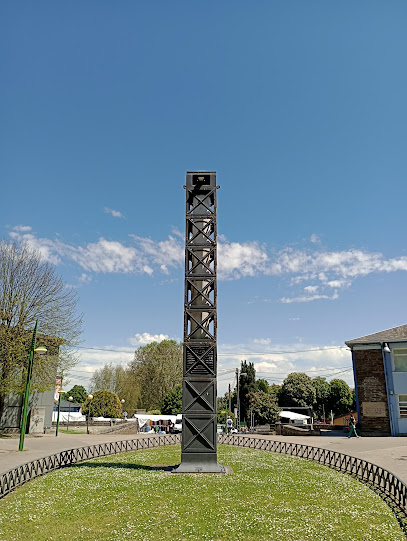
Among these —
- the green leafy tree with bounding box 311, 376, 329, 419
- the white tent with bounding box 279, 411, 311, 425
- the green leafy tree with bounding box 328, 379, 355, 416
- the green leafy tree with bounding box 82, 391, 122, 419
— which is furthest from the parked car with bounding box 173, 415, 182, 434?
the green leafy tree with bounding box 328, 379, 355, 416

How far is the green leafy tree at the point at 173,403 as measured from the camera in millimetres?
57500

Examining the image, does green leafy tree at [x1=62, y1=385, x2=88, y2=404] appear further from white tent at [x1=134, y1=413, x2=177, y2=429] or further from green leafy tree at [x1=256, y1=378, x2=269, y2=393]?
white tent at [x1=134, y1=413, x2=177, y2=429]

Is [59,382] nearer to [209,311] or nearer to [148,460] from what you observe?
[148,460]

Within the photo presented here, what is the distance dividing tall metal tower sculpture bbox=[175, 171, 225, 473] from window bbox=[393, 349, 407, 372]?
22.7 meters

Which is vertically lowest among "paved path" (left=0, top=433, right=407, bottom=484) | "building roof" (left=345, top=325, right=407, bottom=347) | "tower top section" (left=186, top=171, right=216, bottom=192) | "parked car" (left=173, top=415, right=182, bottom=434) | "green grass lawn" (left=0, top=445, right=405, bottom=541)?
"parked car" (left=173, top=415, right=182, bottom=434)

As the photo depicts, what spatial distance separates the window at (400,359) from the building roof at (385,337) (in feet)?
3.60

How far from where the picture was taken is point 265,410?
2256 inches

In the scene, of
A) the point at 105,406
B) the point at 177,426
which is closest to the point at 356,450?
the point at 177,426

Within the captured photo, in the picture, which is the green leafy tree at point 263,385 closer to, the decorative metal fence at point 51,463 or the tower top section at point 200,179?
the decorative metal fence at point 51,463

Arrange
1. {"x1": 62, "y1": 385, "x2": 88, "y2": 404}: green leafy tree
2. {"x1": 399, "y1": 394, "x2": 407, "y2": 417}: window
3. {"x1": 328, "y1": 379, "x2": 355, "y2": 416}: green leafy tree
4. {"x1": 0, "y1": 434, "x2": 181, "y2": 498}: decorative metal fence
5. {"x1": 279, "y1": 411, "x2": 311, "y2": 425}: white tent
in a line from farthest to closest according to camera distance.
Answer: {"x1": 62, "y1": 385, "x2": 88, "y2": 404}: green leafy tree < {"x1": 328, "y1": 379, "x2": 355, "y2": 416}: green leafy tree < {"x1": 279, "y1": 411, "x2": 311, "y2": 425}: white tent < {"x1": 399, "y1": 394, "x2": 407, "y2": 417}: window < {"x1": 0, "y1": 434, "x2": 181, "y2": 498}: decorative metal fence

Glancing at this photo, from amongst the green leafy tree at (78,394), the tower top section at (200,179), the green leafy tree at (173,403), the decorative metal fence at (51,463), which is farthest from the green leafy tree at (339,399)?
the green leafy tree at (78,394)

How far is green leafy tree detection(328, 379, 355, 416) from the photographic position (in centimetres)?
8544

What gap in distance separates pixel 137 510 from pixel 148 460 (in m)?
10.3

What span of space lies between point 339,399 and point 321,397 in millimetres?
4102
